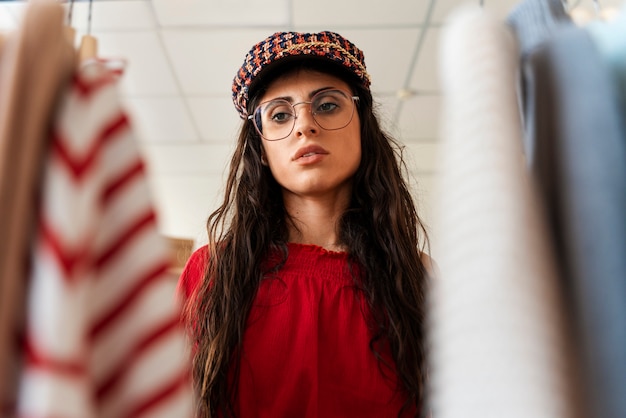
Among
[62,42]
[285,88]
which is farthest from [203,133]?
[62,42]

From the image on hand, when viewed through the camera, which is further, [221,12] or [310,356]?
[221,12]

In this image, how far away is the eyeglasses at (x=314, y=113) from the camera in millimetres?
1015

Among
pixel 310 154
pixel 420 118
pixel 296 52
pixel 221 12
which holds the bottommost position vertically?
pixel 310 154

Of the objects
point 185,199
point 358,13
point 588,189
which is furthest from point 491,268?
point 185,199

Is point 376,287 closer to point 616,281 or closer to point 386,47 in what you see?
point 616,281

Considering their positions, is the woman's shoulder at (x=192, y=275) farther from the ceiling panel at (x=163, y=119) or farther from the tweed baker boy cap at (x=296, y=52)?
the ceiling panel at (x=163, y=119)

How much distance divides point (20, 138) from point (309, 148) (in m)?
0.67

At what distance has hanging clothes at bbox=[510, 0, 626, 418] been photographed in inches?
12.8

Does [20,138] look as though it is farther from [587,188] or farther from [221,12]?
[221,12]

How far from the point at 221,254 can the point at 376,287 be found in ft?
0.90

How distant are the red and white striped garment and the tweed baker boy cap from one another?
2.11 feet

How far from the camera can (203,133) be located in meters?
3.39

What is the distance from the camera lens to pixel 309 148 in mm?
983

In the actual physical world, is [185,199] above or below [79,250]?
above
